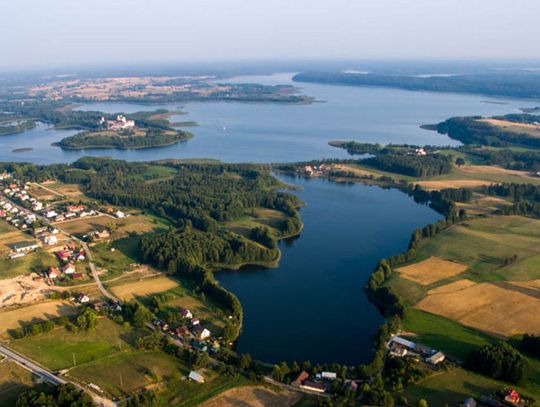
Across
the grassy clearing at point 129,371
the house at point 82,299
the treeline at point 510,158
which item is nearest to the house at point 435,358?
the grassy clearing at point 129,371

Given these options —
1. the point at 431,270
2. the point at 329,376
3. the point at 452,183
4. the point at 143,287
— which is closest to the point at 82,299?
the point at 143,287

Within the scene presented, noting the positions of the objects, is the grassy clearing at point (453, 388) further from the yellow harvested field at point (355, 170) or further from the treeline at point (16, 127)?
the treeline at point (16, 127)

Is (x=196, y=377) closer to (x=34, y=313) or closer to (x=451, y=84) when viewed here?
(x=34, y=313)

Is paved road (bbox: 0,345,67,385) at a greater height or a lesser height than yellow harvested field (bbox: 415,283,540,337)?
lesser

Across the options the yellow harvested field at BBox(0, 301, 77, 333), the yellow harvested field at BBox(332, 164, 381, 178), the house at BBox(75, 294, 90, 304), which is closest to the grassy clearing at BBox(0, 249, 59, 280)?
the yellow harvested field at BBox(0, 301, 77, 333)

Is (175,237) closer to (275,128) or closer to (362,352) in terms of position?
(362,352)

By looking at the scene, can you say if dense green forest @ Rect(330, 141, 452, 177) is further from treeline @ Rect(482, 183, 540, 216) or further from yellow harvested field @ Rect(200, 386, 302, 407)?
yellow harvested field @ Rect(200, 386, 302, 407)
